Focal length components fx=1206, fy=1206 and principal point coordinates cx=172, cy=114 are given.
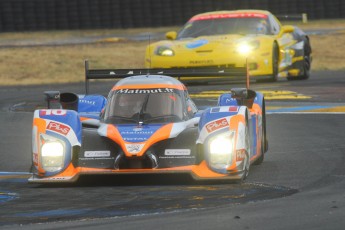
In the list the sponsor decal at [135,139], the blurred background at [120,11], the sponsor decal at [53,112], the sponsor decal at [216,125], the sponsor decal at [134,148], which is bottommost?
the blurred background at [120,11]

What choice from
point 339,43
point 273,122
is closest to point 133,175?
point 273,122

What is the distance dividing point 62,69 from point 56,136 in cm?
1745

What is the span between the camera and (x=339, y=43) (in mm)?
33406

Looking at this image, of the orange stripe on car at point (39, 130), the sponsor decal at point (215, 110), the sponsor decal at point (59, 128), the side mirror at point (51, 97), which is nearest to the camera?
the orange stripe on car at point (39, 130)

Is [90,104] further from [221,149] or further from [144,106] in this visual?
[221,149]

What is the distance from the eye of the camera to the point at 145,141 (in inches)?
428

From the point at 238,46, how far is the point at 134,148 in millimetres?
10956

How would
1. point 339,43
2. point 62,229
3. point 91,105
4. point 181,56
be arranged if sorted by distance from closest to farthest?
1. point 62,229
2. point 91,105
3. point 181,56
4. point 339,43

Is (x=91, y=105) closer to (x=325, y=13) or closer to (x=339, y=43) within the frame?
(x=339, y=43)

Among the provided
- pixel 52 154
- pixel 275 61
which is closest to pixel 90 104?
pixel 52 154

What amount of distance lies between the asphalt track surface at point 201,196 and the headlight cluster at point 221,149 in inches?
9.6

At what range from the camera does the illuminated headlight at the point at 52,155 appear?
10984 millimetres

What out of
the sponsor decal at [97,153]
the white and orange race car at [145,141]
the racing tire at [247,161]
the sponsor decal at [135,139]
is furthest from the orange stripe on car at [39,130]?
the racing tire at [247,161]

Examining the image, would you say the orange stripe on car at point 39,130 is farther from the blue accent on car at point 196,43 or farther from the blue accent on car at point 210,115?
the blue accent on car at point 196,43
